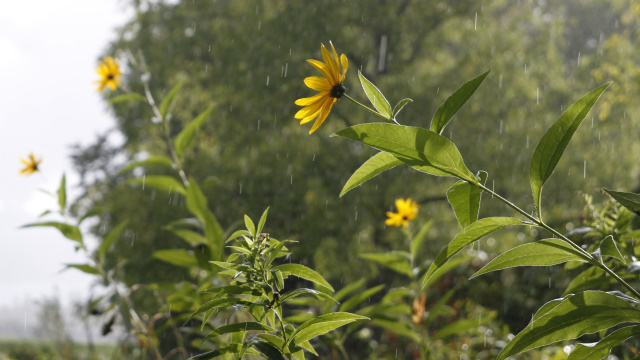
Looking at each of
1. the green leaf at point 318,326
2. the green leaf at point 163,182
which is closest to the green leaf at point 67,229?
the green leaf at point 163,182

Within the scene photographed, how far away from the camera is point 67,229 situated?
1.36 m

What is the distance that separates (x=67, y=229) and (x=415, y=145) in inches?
43.2

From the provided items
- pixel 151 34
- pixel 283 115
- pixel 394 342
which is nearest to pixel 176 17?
pixel 151 34

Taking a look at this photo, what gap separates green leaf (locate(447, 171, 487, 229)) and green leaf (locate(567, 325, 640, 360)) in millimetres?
212

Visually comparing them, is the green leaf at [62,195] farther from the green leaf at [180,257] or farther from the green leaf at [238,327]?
the green leaf at [238,327]

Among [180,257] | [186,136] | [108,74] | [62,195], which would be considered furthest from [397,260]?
[108,74]

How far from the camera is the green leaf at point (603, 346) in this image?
62cm

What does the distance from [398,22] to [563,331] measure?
5886 millimetres

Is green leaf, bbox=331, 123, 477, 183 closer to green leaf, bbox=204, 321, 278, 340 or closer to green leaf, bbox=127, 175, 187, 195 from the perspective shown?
green leaf, bbox=204, 321, 278, 340

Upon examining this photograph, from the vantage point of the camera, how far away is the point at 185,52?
6879 mm

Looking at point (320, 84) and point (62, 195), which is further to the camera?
point (62, 195)

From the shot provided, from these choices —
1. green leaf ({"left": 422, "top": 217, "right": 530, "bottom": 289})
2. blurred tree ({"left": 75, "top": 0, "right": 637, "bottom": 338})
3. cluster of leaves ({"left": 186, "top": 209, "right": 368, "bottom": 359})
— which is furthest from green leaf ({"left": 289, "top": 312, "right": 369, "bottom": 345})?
blurred tree ({"left": 75, "top": 0, "right": 637, "bottom": 338})

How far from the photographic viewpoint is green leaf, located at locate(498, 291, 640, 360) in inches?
24.3

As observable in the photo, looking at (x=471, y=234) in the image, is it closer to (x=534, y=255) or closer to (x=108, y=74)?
(x=534, y=255)
